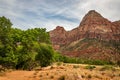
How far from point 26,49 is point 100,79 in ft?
79.3

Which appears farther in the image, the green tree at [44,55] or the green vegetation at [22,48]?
the green tree at [44,55]

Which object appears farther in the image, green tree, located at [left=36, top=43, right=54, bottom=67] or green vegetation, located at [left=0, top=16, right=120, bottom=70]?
green tree, located at [left=36, top=43, right=54, bottom=67]

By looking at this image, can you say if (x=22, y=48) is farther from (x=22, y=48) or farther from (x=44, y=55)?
(x=44, y=55)

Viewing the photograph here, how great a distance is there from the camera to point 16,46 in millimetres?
44625

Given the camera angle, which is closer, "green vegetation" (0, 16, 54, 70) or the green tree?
"green vegetation" (0, 16, 54, 70)

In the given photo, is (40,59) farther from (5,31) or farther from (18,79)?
(18,79)

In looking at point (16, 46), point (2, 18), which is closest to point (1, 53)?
point (2, 18)

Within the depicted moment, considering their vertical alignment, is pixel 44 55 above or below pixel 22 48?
below

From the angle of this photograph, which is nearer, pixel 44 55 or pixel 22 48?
pixel 22 48

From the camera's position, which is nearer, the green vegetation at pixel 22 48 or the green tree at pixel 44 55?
the green vegetation at pixel 22 48

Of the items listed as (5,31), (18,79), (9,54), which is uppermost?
(5,31)

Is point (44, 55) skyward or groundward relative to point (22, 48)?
groundward

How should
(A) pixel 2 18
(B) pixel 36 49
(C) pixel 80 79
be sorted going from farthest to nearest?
(B) pixel 36 49
(A) pixel 2 18
(C) pixel 80 79

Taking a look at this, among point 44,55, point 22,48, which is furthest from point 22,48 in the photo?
point 44,55
